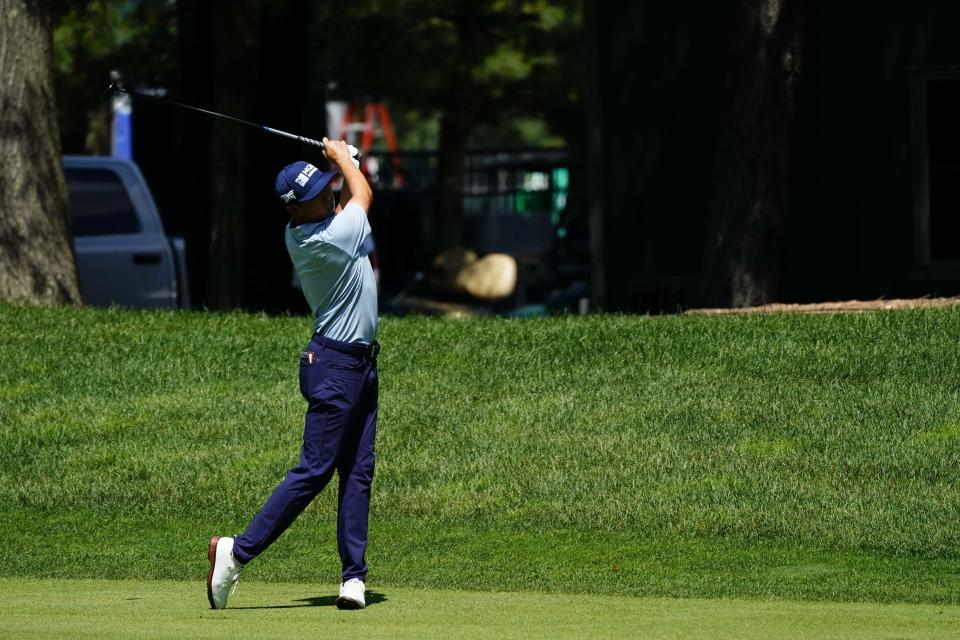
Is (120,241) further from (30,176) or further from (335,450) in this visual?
(335,450)

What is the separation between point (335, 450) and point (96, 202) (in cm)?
1053

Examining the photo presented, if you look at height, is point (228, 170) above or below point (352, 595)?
above

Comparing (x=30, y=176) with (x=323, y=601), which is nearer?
(x=323, y=601)

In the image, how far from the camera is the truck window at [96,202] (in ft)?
57.6

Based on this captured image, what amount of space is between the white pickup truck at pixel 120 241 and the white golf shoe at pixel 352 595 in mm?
9601

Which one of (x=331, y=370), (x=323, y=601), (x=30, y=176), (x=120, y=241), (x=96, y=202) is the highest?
(x=30, y=176)

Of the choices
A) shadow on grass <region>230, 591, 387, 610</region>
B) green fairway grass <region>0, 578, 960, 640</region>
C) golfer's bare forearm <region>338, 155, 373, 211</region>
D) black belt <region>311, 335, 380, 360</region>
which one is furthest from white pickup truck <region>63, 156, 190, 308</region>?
black belt <region>311, 335, 380, 360</region>

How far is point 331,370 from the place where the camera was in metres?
7.75

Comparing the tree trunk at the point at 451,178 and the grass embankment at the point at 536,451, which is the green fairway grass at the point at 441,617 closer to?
the grass embankment at the point at 536,451

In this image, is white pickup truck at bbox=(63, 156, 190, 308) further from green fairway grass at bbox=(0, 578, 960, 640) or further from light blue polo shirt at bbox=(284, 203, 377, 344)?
light blue polo shirt at bbox=(284, 203, 377, 344)

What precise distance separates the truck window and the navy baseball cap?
32.5ft

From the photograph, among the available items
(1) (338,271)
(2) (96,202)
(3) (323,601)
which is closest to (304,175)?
(1) (338,271)

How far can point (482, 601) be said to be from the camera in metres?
8.06

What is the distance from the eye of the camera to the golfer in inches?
305
